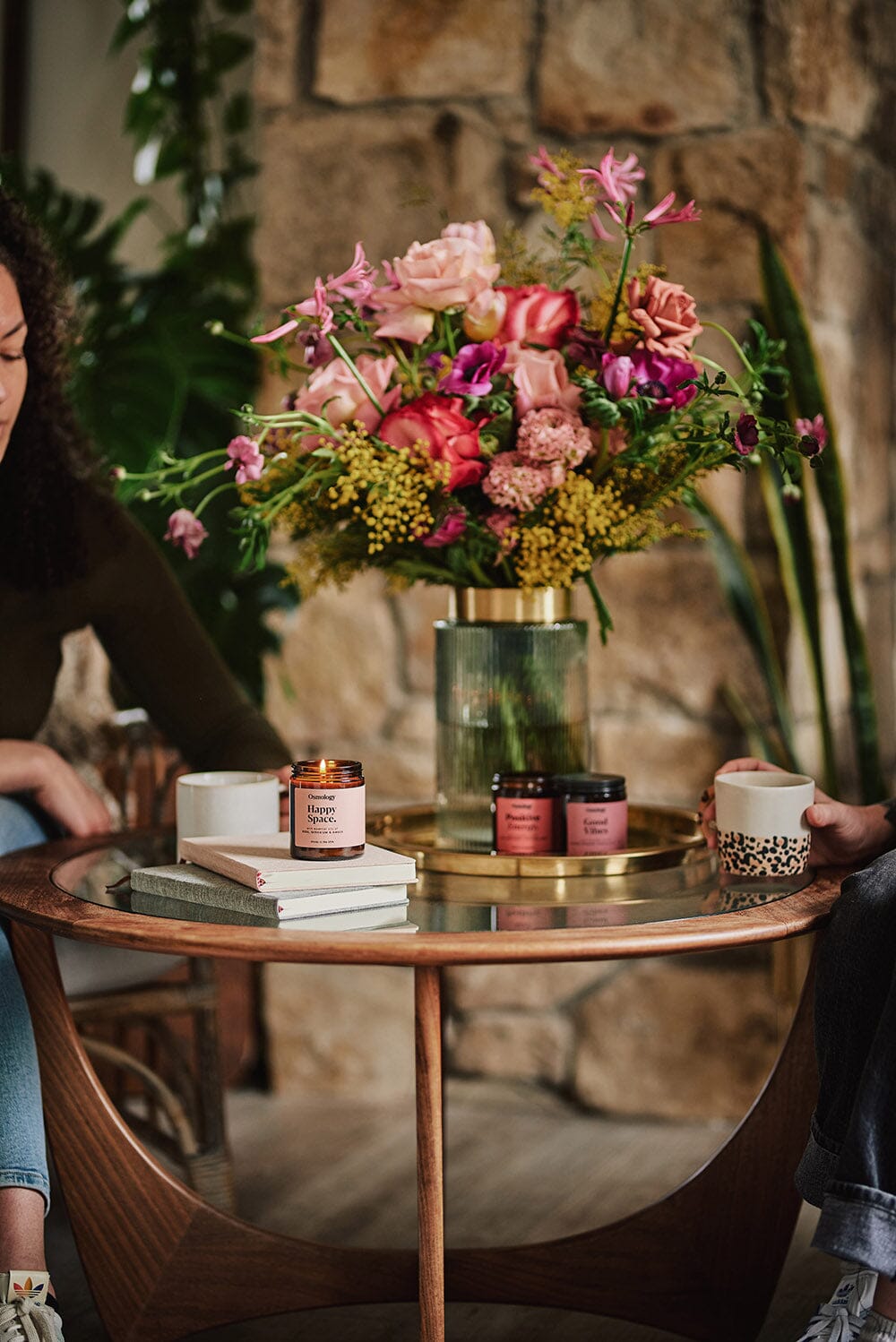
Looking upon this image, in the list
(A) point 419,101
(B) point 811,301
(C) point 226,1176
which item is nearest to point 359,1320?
(C) point 226,1176

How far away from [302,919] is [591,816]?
0.36 m

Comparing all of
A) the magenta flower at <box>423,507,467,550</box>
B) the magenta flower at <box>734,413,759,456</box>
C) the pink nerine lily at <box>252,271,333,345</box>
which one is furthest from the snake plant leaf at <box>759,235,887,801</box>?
the pink nerine lily at <box>252,271,333,345</box>

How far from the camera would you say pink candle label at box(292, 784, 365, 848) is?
134 centimetres

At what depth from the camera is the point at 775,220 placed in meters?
2.34

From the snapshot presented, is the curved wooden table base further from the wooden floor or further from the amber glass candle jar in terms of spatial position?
the amber glass candle jar

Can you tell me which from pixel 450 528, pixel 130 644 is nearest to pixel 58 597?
pixel 130 644

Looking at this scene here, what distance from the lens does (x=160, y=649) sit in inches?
77.2

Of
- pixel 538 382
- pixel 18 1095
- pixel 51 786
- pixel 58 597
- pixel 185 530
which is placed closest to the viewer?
pixel 18 1095

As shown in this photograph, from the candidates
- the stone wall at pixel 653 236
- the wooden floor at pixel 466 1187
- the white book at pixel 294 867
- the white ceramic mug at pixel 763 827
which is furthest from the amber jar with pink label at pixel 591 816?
the stone wall at pixel 653 236

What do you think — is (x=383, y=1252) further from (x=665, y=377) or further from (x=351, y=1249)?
(x=665, y=377)

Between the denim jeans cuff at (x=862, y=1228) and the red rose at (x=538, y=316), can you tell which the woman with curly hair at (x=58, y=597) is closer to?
the red rose at (x=538, y=316)

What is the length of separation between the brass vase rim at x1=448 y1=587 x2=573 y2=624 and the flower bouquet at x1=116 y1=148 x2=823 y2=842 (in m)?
0.01

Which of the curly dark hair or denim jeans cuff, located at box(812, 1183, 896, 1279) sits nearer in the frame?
denim jeans cuff, located at box(812, 1183, 896, 1279)

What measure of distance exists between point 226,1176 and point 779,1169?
0.79 meters
